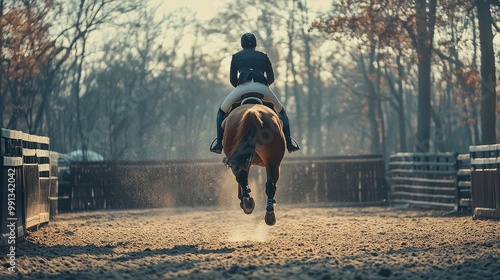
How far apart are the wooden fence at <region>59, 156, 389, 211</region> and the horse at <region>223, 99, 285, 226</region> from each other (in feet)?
47.8

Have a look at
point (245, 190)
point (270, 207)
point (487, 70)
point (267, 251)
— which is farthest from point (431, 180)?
point (267, 251)

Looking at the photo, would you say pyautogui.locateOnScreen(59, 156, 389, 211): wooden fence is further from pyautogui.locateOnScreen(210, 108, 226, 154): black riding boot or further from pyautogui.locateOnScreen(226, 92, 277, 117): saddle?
pyautogui.locateOnScreen(226, 92, 277, 117): saddle

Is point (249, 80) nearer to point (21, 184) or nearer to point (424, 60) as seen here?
point (21, 184)

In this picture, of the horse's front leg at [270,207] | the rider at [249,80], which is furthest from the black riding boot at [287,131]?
the horse's front leg at [270,207]

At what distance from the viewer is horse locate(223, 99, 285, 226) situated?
43.1 feet

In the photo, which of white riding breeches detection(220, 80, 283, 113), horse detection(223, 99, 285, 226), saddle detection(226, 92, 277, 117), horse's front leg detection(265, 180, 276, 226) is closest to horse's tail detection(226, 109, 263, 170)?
horse detection(223, 99, 285, 226)

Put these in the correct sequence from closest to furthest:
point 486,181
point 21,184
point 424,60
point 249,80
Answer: point 21,184, point 249,80, point 486,181, point 424,60

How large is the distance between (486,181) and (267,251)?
26.0ft

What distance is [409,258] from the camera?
34.9ft

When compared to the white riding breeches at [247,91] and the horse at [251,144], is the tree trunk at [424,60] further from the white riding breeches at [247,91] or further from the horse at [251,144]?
the horse at [251,144]

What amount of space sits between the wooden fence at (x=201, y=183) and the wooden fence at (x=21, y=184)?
10712 mm

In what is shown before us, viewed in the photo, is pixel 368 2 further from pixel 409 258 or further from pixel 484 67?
pixel 409 258

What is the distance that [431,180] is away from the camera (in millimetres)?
23375

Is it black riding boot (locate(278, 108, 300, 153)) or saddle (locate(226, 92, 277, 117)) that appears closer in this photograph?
saddle (locate(226, 92, 277, 117))
